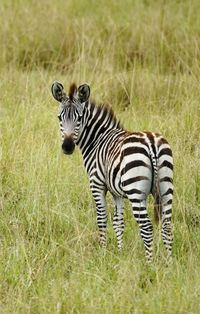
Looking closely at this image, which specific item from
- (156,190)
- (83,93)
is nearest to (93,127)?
(83,93)

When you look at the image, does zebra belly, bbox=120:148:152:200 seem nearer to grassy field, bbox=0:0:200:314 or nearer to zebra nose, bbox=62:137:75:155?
grassy field, bbox=0:0:200:314

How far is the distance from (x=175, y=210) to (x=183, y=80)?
283 cm

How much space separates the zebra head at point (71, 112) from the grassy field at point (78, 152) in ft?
2.00

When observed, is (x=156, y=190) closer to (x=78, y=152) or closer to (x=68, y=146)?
(x=68, y=146)

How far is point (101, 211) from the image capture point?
20.0ft

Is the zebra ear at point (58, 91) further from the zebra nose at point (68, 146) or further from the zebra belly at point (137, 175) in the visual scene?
the zebra belly at point (137, 175)

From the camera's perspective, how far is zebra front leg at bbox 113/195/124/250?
20.1 ft

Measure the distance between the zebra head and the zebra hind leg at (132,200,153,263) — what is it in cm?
68

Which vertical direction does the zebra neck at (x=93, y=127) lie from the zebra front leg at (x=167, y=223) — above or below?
above

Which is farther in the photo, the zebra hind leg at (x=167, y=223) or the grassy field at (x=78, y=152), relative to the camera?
the zebra hind leg at (x=167, y=223)

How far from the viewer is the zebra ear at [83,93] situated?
20.1ft

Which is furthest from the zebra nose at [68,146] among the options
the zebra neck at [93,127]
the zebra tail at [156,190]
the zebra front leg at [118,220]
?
the zebra tail at [156,190]

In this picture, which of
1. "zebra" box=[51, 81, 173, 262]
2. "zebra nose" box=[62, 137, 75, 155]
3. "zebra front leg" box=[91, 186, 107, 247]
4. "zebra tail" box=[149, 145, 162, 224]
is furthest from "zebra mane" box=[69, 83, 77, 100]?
"zebra tail" box=[149, 145, 162, 224]

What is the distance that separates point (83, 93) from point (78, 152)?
165 centimetres
